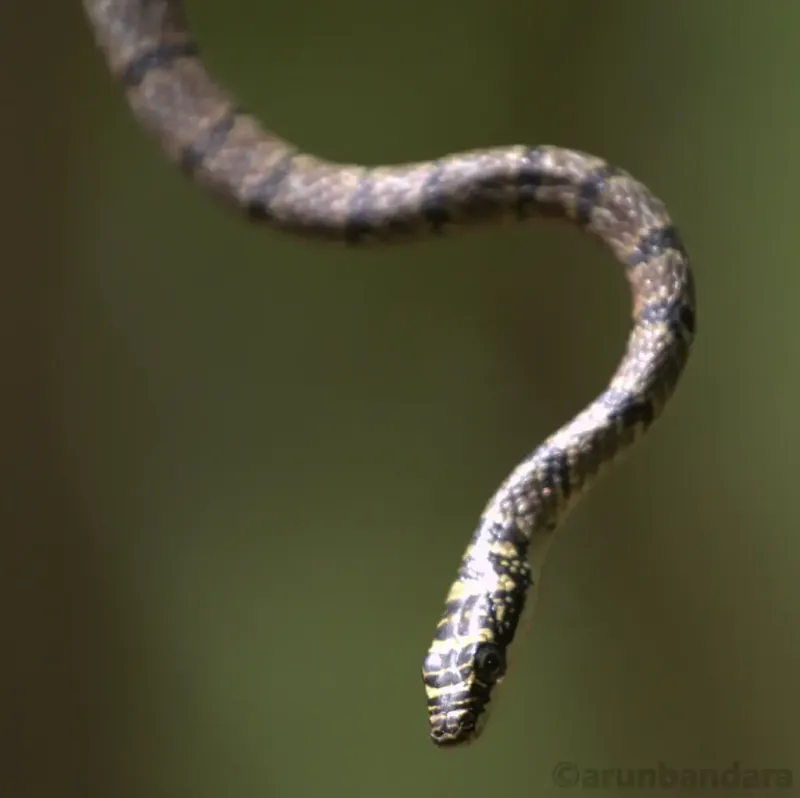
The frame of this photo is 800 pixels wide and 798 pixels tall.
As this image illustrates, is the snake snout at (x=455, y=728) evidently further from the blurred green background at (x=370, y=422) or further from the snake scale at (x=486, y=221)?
the blurred green background at (x=370, y=422)

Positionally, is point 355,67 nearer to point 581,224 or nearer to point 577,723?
point 581,224

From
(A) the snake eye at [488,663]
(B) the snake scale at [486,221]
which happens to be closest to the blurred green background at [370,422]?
(B) the snake scale at [486,221]

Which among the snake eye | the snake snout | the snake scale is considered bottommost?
the snake snout

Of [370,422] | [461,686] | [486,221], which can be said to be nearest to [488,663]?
[461,686]

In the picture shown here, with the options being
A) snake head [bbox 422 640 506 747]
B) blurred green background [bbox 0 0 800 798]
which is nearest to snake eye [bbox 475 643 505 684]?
snake head [bbox 422 640 506 747]

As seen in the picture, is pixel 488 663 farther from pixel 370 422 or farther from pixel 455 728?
pixel 370 422

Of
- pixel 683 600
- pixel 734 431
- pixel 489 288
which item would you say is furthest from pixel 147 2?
pixel 683 600

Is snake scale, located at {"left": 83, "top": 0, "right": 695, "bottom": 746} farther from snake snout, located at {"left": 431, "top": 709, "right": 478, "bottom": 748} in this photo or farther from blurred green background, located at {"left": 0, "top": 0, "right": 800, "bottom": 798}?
blurred green background, located at {"left": 0, "top": 0, "right": 800, "bottom": 798}
